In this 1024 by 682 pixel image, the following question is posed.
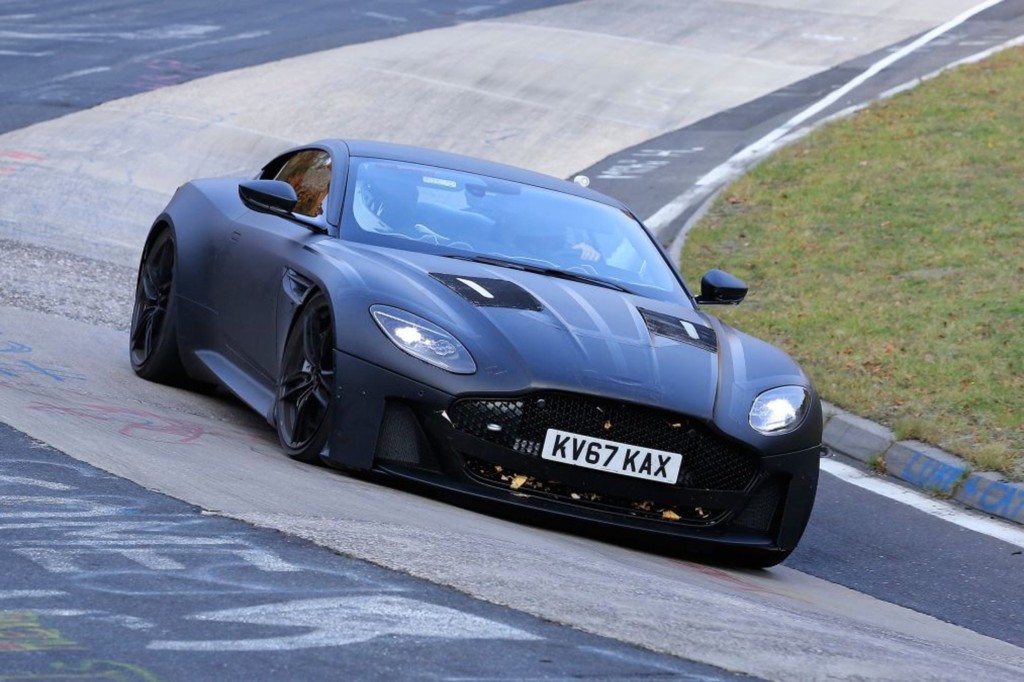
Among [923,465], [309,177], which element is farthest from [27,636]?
[923,465]

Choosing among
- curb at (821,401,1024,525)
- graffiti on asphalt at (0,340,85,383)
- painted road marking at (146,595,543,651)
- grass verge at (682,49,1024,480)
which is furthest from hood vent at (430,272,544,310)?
grass verge at (682,49,1024,480)

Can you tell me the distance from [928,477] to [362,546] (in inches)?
179

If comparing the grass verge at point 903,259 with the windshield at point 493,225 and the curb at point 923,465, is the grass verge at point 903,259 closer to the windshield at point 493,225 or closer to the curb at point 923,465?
the curb at point 923,465

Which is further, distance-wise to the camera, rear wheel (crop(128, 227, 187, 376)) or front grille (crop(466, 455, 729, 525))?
rear wheel (crop(128, 227, 187, 376))

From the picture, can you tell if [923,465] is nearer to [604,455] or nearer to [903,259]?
[604,455]

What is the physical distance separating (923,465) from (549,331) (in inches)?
124

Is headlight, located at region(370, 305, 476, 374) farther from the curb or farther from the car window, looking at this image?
the curb

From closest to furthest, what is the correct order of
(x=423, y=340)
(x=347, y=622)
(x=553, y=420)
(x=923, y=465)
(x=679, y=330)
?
(x=347, y=622) < (x=553, y=420) < (x=423, y=340) < (x=679, y=330) < (x=923, y=465)

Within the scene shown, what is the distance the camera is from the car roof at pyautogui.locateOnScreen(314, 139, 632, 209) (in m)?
7.70

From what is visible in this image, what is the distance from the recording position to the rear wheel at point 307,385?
241 inches

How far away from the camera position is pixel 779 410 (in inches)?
244

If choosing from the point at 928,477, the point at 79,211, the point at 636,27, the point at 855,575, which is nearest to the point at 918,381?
the point at 928,477

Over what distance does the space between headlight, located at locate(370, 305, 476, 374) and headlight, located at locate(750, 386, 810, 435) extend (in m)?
1.05

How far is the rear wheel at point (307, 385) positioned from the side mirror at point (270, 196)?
77 centimetres
